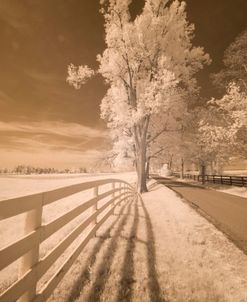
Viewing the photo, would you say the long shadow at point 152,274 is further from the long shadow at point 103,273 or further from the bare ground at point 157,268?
the long shadow at point 103,273

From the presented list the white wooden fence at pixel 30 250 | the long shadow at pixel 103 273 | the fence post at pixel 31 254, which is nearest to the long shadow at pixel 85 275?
the long shadow at pixel 103 273

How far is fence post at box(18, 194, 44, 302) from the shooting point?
2.39m

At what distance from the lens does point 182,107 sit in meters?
18.5

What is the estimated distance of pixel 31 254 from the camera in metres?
2.47

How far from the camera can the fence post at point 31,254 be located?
239 centimetres

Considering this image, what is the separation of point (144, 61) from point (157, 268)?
52.1 ft

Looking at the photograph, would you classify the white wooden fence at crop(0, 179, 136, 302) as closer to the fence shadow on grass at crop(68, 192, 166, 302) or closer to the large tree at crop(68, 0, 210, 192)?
the fence shadow on grass at crop(68, 192, 166, 302)

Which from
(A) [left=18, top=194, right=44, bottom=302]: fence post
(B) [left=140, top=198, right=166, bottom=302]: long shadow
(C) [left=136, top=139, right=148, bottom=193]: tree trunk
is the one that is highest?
(C) [left=136, top=139, right=148, bottom=193]: tree trunk

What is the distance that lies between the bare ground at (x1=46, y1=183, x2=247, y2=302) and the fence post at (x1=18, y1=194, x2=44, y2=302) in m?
0.90

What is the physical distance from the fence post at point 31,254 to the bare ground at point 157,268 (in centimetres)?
90

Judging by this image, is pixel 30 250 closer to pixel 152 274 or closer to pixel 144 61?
pixel 152 274

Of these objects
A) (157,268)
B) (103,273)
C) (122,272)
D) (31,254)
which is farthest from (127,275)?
(31,254)

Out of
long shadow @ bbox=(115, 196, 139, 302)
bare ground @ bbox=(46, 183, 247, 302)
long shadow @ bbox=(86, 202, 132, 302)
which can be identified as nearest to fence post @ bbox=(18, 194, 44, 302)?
bare ground @ bbox=(46, 183, 247, 302)

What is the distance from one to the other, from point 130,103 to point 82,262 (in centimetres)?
1511
